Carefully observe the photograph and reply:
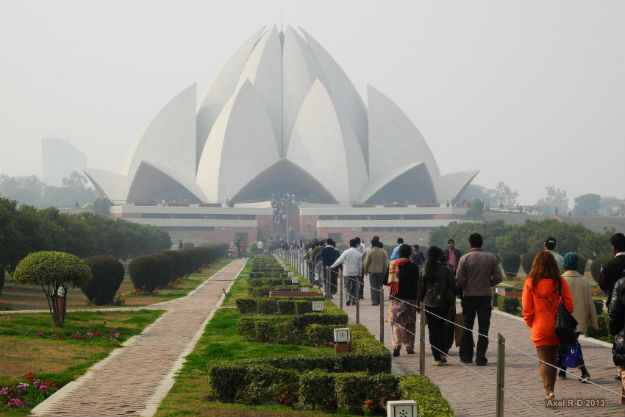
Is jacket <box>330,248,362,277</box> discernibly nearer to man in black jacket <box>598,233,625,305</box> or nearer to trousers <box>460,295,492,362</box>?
trousers <box>460,295,492,362</box>

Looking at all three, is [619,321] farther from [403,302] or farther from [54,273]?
[54,273]

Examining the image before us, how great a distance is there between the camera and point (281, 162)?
234 feet

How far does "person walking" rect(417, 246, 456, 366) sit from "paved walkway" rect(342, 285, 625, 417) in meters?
0.21

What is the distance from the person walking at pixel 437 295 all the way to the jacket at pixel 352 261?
536 cm

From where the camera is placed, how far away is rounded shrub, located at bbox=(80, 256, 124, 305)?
48.6 ft

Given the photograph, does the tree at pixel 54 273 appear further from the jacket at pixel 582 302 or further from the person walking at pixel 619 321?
the person walking at pixel 619 321

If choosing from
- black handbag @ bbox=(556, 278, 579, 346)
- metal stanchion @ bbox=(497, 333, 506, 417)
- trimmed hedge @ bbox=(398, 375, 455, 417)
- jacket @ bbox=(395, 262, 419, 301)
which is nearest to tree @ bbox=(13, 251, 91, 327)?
jacket @ bbox=(395, 262, 419, 301)

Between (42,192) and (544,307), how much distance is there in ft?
537

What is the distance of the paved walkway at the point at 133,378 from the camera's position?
5.62 meters

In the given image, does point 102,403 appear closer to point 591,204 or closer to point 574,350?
point 574,350

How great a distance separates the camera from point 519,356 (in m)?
7.79

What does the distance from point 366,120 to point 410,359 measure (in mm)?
72366

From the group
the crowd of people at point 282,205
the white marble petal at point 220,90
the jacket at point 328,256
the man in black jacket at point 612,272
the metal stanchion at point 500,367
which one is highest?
the white marble petal at point 220,90

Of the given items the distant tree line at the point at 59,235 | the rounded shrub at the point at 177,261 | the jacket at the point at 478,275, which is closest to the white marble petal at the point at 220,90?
the distant tree line at the point at 59,235
